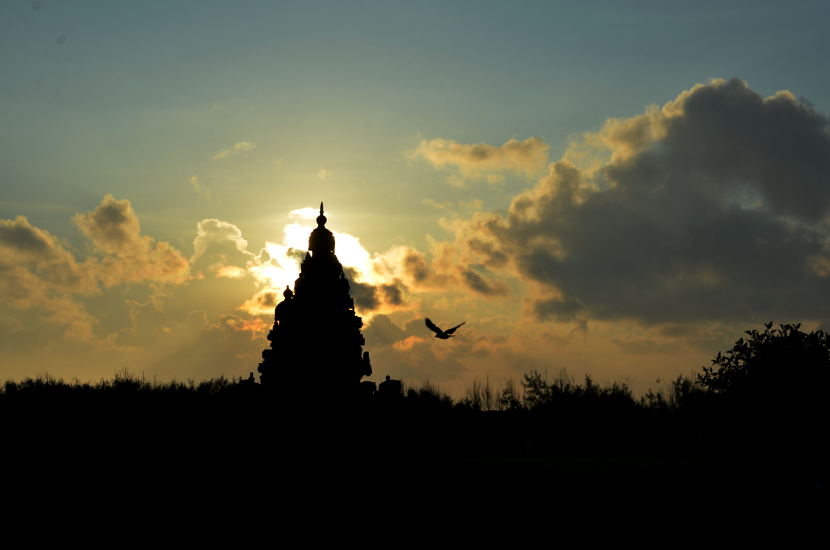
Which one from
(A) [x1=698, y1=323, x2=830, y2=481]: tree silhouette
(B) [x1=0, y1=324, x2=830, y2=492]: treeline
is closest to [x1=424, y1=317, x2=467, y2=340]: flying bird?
(B) [x1=0, y1=324, x2=830, y2=492]: treeline

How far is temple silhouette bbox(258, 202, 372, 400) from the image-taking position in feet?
174

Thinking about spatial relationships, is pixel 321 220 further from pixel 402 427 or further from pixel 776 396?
pixel 776 396

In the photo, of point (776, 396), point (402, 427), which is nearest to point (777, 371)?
point (776, 396)

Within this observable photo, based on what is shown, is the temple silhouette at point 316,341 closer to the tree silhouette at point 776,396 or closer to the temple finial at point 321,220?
the temple finial at point 321,220

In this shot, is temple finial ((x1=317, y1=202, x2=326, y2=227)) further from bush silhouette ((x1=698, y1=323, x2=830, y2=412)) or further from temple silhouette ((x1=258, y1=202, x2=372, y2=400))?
bush silhouette ((x1=698, y1=323, x2=830, y2=412))

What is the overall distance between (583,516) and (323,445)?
27.0 meters

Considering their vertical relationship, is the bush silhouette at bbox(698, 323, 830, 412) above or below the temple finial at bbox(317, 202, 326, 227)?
below

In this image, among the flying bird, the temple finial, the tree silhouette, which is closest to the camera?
the flying bird

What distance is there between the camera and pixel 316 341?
2146 inches

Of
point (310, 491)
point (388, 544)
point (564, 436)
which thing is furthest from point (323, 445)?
point (564, 436)

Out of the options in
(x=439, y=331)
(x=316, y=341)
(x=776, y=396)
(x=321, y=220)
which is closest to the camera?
(x=439, y=331)

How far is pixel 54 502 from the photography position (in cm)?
2789

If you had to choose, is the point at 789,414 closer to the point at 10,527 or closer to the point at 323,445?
the point at 323,445

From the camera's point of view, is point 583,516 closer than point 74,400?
Yes
